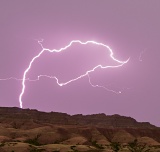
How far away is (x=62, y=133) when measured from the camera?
12494cm

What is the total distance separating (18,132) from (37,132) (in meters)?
7.32

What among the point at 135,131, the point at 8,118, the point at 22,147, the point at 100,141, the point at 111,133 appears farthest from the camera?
the point at 8,118

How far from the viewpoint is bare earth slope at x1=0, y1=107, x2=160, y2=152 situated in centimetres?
8833

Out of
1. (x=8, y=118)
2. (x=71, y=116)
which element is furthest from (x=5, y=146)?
(x=71, y=116)

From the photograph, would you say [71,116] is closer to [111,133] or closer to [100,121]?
[100,121]

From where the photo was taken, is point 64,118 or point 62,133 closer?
point 62,133

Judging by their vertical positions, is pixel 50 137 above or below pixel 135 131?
below

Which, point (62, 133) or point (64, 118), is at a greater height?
point (64, 118)

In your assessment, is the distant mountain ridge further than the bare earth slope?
Yes

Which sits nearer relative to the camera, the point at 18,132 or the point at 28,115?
the point at 18,132

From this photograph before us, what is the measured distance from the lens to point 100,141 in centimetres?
12175

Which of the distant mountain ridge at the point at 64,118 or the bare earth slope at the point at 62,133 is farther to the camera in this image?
the distant mountain ridge at the point at 64,118

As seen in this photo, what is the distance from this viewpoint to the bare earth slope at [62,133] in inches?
3478

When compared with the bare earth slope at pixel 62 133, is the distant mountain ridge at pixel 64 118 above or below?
above
